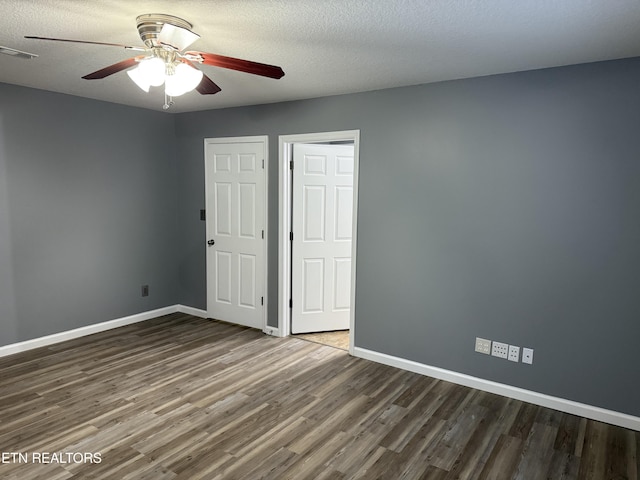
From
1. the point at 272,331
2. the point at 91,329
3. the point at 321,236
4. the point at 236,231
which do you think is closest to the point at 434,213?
the point at 321,236

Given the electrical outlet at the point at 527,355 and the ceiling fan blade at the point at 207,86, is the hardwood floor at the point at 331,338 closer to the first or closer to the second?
the electrical outlet at the point at 527,355

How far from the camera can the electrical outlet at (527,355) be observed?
124 inches

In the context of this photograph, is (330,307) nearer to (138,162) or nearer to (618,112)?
(138,162)

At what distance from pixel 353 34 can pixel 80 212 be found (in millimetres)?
3333

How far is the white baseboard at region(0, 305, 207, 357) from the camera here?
3926 millimetres

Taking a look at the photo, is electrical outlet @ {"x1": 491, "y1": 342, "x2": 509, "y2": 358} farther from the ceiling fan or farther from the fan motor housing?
the fan motor housing

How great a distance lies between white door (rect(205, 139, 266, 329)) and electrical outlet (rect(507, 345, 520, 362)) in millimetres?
2467

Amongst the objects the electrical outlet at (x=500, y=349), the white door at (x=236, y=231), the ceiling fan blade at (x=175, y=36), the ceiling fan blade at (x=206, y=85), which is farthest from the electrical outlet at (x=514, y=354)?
the ceiling fan blade at (x=175, y=36)

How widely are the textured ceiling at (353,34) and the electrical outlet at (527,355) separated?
6.52ft

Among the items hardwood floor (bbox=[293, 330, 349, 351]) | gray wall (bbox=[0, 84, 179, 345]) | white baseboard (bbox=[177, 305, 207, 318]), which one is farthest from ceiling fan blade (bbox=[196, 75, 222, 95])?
white baseboard (bbox=[177, 305, 207, 318])

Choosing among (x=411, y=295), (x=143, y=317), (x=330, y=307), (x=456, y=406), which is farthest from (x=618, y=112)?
(x=143, y=317)

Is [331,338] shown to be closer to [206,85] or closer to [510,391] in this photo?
[510,391]

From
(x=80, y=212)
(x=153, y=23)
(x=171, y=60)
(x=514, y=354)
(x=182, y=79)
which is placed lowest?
(x=514, y=354)

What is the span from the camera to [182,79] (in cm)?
222
